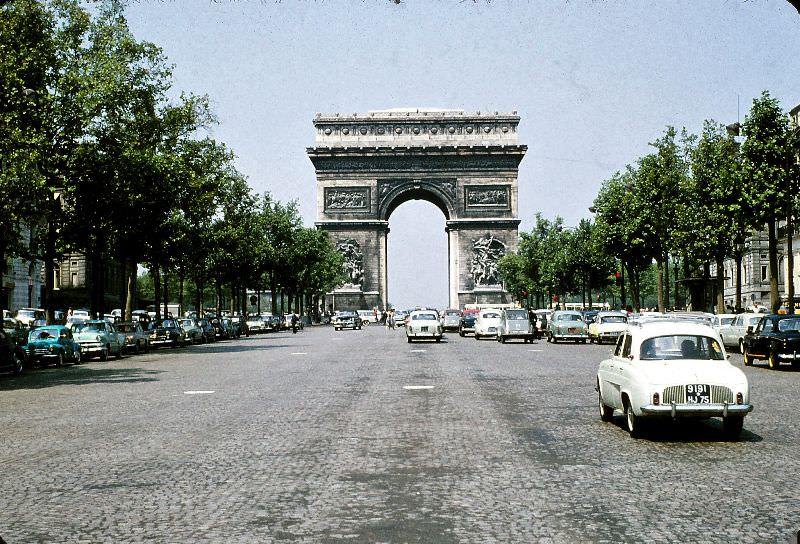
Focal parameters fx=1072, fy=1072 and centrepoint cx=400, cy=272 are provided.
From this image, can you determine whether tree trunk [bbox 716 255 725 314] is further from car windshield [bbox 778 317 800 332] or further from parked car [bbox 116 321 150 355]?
parked car [bbox 116 321 150 355]

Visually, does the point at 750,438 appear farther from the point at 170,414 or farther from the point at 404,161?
the point at 404,161

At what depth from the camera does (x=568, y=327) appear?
49500 millimetres

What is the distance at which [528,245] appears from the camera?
337 feet

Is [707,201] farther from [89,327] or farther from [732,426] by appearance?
[732,426]

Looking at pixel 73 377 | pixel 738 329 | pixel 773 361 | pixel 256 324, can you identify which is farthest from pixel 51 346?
pixel 256 324

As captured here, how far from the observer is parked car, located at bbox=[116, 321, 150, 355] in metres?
43.8

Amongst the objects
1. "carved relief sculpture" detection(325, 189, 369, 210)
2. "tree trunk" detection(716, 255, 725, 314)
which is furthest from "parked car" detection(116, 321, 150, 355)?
"carved relief sculpture" detection(325, 189, 369, 210)

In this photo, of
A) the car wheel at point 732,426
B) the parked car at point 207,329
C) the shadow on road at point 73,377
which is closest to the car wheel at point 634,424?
the car wheel at point 732,426

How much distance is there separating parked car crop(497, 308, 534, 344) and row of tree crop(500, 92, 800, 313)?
754 centimetres

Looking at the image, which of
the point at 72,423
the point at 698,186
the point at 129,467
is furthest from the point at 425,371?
the point at 698,186

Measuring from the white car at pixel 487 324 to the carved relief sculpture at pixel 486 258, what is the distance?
151ft

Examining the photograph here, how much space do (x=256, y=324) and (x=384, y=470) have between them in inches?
2794

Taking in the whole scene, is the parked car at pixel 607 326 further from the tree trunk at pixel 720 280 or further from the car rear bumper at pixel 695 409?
the car rear bumper at pixel 695 409

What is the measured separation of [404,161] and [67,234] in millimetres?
64935
